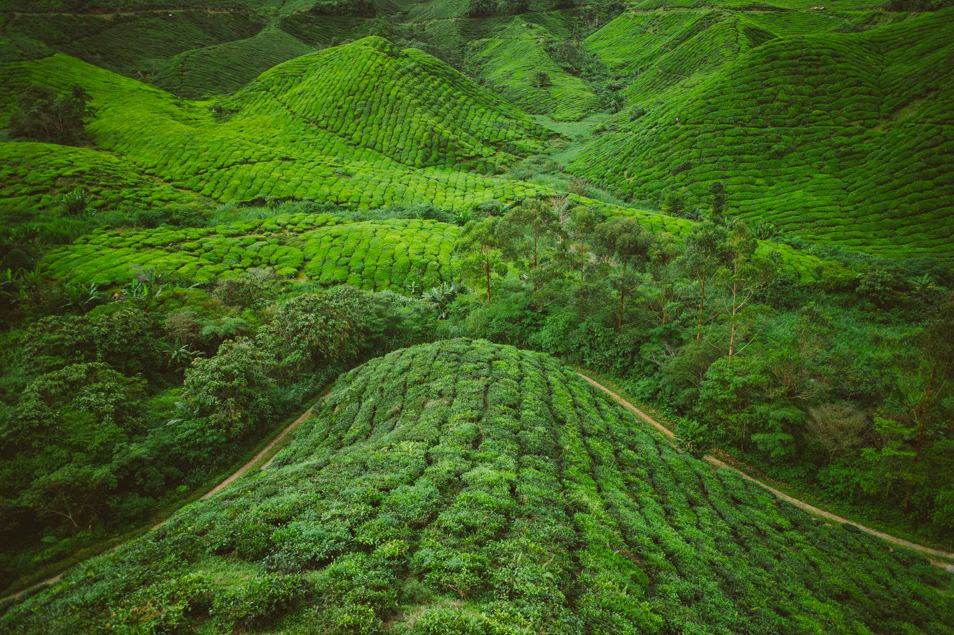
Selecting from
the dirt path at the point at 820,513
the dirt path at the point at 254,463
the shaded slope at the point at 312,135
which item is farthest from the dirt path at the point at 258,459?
the shaded slope at the point at 312,135

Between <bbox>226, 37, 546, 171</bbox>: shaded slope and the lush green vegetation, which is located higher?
<bbox>226, 37, 546, 171</bbox>: shaded slope

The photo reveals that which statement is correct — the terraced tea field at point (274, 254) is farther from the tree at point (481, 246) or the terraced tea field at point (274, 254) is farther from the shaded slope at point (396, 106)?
the shaded slope at point (396, 106)

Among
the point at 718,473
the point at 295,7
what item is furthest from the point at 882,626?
the point at 295,7

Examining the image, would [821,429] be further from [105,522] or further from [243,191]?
[243,191]

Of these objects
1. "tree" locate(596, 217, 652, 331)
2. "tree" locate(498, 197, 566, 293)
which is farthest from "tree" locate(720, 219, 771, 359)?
"tree" locate(498, 197, 566, 293)

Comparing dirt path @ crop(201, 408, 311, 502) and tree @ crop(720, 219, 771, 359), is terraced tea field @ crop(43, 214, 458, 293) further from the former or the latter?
tree @ crop(720, 219, 771, 359)
